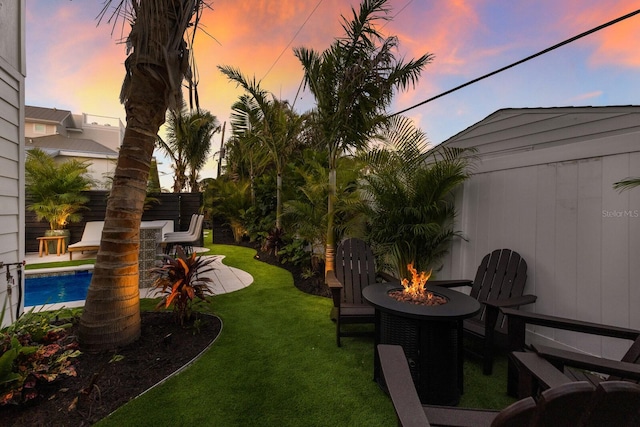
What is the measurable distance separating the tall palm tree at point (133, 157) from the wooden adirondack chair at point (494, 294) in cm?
323

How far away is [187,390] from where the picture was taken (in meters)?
2.17

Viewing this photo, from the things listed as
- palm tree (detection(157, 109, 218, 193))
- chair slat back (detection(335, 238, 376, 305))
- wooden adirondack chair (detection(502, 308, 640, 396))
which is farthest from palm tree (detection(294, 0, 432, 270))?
palm tree (detection(157, 109, 218, 193))

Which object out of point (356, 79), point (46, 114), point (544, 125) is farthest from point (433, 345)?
point (46, 114)

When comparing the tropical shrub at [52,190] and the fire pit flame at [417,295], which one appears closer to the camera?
the fire pit flame at [417,295]

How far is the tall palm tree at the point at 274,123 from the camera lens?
7.02 meters

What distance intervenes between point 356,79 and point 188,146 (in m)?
11.0

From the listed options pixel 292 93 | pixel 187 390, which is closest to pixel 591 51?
pixel 292 93

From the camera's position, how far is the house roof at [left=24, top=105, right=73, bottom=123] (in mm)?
20875

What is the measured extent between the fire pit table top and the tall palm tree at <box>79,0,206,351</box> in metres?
2.30

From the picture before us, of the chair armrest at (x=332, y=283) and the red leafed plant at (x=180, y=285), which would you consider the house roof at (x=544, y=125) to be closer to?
the chair armrest at (x=332, y=283)

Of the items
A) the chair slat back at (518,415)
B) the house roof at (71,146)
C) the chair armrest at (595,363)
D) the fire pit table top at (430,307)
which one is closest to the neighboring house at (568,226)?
the fire pit table top at (430,307)

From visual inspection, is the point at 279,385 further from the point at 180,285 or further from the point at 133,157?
the point at 133,157

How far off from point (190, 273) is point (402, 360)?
8.39 ft

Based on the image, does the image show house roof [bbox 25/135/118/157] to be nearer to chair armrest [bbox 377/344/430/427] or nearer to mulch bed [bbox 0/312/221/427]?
mulch bed [bbox 0/312/221/427]
